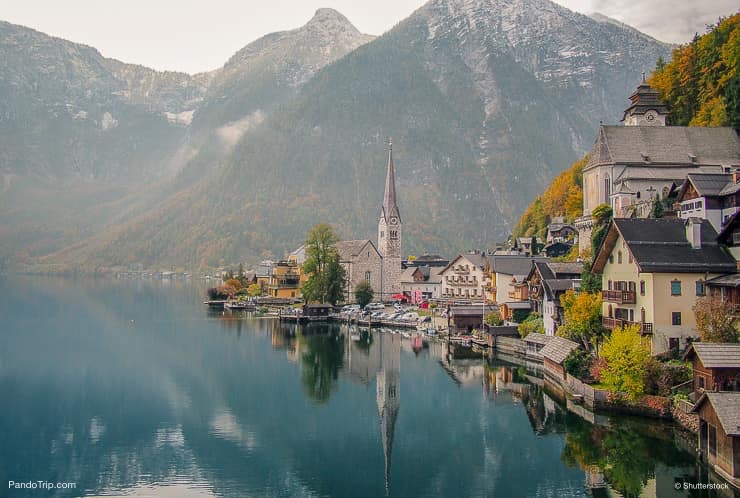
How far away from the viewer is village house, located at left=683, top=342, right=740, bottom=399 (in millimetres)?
37000

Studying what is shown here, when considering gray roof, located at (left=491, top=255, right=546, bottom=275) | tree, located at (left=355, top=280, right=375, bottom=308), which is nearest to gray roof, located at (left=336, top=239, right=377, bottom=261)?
tree, located at (left=355, top=280, right=375, bottom=308)

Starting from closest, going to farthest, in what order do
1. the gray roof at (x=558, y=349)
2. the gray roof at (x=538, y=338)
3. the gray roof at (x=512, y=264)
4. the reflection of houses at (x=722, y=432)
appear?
the reflection of houses at (x=722, y=432) → the gray roof at (x=558, y=349) → the gray roof at (x=538, y=338) → the gray roof at (x=512, y=264)

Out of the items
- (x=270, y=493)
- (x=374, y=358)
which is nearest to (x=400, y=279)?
(x=374, y=358)

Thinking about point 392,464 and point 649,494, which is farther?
point 392,464

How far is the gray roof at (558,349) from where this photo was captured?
55166 mm

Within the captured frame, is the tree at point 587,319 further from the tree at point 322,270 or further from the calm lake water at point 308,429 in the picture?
the tree at point 322,270

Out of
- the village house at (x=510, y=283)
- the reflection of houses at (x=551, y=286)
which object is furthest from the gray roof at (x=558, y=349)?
the village house at (x=510, y=283)

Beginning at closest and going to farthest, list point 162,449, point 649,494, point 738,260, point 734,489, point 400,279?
point 734,489 → point 649,494 → point 162,449 → point 738,260 → point 400,279

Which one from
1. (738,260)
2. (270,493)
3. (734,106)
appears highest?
(734,106)

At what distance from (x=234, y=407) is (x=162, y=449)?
436 inches

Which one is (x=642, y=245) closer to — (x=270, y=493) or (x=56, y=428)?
(x=270, y=493)

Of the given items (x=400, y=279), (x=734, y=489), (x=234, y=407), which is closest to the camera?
(x=734, y=489)

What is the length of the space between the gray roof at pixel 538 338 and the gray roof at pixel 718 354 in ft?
86.7

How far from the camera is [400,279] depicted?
137250mm
